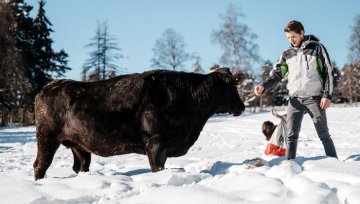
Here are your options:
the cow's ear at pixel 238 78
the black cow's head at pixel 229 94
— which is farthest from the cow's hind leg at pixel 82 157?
the cow's ear at pixel 238 78

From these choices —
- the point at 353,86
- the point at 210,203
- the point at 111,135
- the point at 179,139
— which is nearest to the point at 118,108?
the point at 111,135

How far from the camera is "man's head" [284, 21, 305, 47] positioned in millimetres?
4945

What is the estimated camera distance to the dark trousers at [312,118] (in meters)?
4.86

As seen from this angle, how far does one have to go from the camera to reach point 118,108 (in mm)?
4258

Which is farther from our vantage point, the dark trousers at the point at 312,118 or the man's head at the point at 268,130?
the man's head at the point at 268,130

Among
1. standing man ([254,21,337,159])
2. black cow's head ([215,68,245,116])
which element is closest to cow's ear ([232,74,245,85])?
black cow's head ([215,68,245,116])

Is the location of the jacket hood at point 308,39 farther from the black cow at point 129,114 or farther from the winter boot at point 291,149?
the winter boot at point 291,149

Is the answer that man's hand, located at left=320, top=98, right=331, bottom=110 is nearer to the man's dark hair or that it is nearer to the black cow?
the man's dark hair

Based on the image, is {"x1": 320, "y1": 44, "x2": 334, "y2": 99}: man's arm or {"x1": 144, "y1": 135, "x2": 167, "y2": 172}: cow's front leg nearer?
{"x1": 144, "y1": 135, "x2": 167, "y2": 172}: cow's front leg

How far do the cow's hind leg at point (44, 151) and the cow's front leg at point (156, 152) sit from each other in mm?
1081

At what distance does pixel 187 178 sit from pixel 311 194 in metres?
1.09

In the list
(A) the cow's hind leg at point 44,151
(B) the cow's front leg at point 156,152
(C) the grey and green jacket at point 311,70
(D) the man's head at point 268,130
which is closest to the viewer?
(B) the cow's front leg at point 156,152

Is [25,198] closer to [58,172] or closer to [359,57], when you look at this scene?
[58,172]

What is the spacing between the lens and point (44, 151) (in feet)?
14.5
